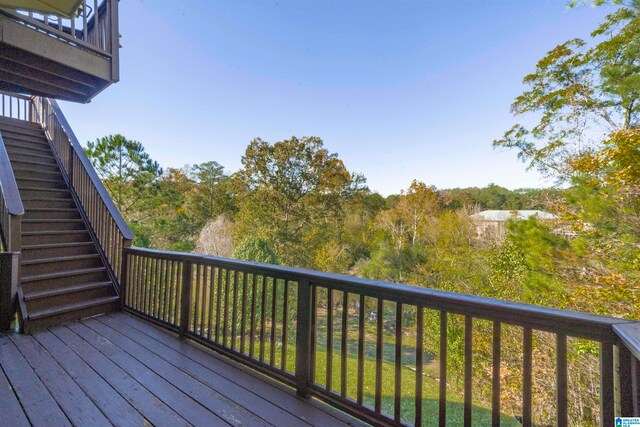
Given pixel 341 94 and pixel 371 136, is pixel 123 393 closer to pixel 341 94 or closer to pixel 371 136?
pixel 341 94

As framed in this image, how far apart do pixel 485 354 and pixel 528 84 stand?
8.37 meters

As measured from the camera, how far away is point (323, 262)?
15.6m

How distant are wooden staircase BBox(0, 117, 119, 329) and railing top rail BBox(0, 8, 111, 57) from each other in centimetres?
206

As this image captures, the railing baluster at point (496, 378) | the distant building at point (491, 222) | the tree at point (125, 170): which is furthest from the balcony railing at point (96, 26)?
the distant building at point (491, 222)

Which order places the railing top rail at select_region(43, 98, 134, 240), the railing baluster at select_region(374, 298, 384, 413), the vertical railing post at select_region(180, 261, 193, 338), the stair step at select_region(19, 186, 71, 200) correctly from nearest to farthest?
the railing baluster at select_region(374, 298, 384, 413) → the vertical railing post at select_region(180, 261, 193, 338) → the railing top rail at select_region(43, 98, 134, 240) → the stair step at select_region(19, 186, 71, 200)

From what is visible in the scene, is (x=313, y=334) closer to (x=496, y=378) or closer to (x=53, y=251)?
(x=496, y=378)

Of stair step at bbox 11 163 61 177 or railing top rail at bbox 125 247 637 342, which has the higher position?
stair step at bbox 11 163 61 177

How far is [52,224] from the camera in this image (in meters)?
4.00

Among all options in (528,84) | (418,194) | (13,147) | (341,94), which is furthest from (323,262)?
(13,147)

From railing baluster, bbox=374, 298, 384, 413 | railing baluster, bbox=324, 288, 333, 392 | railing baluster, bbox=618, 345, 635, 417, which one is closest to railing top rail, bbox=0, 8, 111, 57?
railing baluster, bbox=324, 288, 333, 392

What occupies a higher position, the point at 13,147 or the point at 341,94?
the point at 341,94

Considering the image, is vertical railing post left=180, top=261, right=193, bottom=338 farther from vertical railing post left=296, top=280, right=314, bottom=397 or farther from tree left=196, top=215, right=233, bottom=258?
tree left=196, top=215, right=233, bottom=258

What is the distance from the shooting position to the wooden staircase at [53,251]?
3199mm

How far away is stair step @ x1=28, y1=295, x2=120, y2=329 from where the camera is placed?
9.71ft
